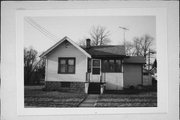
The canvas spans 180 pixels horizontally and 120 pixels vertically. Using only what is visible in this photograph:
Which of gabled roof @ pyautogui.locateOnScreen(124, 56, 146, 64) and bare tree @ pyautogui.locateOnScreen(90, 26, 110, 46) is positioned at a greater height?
bare tree @ pyautogui.locateOnScreen(90, 26, 110, 46)

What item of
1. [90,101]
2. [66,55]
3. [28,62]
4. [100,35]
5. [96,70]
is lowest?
[90,101]

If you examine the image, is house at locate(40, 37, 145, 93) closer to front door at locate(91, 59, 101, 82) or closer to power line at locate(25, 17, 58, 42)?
front door at locate(91, 59, 101, 82)

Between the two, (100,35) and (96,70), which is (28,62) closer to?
(96,70)

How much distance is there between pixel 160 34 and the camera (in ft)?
10.4

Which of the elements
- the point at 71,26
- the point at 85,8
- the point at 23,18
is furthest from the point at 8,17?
the point at 85,8

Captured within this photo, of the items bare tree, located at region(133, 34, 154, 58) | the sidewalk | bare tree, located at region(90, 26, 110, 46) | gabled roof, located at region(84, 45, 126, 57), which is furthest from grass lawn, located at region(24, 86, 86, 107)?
bare tree, located at region(133, 34, 154, 58)

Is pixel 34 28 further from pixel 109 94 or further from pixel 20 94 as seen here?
pixel 109 94

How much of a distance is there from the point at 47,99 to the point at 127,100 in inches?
49.2

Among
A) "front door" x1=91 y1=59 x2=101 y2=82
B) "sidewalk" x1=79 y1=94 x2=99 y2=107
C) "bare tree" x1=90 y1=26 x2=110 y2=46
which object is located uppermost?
"bare tree" x1=90 y1=26 x2=110 y2=46

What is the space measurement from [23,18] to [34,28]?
9.0 inches

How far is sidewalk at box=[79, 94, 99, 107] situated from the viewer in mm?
3149

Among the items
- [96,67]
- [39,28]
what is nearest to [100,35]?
[96,67]

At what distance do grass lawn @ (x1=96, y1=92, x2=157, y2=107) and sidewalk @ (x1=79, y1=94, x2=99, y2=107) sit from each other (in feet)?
0.20

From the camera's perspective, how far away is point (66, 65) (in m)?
3.19
